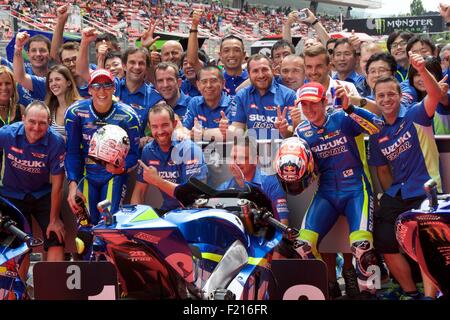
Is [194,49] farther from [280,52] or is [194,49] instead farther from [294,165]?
[294,165]

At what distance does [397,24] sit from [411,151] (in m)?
31.4

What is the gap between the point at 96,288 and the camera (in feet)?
17.8

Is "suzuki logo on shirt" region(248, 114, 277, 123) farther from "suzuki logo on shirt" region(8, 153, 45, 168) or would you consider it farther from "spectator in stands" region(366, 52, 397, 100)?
"suzuki logo on shirt" region(8, 153, 45, 168)

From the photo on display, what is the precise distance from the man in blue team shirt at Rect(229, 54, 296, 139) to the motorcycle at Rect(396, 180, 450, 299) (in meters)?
2.86

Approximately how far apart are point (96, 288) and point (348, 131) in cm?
236

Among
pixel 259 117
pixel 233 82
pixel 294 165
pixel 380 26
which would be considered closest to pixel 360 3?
pixel 380 26

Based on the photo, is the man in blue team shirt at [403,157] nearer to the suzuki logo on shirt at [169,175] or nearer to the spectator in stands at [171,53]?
the suzuki logo on shirt at [169,175]

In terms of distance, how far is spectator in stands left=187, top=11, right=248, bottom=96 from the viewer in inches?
346

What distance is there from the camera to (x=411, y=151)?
597 cm

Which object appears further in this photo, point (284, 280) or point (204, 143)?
point (204, 143)

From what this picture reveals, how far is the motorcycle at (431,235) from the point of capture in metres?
4.35

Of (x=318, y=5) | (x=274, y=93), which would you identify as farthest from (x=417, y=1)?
(x=274, y=93)

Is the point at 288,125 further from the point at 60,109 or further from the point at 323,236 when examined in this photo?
the point at 60,109

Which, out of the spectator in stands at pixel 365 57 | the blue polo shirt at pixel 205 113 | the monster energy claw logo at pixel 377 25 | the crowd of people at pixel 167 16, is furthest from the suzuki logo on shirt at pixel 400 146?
the monster energy claw logo at pixel 377 25
